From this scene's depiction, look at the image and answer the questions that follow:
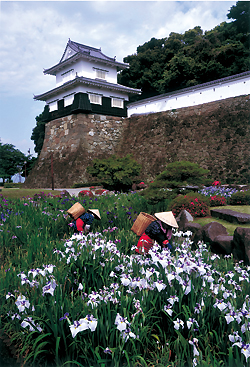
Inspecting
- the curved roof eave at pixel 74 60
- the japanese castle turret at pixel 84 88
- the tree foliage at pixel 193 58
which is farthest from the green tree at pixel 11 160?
the tree foliage at pixel 193 58

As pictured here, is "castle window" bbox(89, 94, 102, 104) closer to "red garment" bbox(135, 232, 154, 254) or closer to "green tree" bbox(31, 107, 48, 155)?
"green tree" bbox(31, 107, 48, 155)

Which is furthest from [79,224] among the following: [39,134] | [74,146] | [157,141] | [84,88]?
[39,134]

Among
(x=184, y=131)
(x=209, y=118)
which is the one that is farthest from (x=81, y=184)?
(x=209, y=118)

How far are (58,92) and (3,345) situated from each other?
77.2ft

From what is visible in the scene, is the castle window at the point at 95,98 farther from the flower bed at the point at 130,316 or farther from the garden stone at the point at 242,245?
the flower bed at the point at 130,316

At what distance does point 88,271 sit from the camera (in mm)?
2521

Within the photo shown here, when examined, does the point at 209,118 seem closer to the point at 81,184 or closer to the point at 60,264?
the point at 81,184

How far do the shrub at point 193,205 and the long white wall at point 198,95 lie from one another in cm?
1354

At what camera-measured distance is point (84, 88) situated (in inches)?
811

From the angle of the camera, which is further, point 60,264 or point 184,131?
point 184,131

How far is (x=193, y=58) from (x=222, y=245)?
28070 mm

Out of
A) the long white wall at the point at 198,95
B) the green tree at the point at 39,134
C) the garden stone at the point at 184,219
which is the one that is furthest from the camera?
the green tree at the point at 39,134

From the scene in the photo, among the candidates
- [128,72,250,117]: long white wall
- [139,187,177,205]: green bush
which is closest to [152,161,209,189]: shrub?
[139,187,177,205]: green bush

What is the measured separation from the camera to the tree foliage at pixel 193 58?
931 inches
